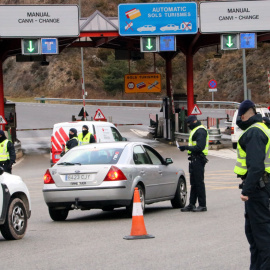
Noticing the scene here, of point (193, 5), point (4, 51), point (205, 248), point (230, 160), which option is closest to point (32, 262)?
point (205, 248)

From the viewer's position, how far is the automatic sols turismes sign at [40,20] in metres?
34.3

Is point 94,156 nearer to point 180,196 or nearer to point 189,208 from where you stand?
point 189,208

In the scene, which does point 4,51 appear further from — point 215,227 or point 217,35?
point 215,227

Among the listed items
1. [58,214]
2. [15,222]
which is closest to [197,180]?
[58,214]

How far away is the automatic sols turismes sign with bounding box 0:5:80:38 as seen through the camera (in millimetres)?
34344

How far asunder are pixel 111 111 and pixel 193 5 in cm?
2823

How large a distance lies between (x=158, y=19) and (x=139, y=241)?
25064 millimetres

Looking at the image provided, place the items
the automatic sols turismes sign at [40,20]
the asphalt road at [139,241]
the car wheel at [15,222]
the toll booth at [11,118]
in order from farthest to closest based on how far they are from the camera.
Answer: the toll booth at [11,118], the automatic sols turismes sign at [40,20], the car wheel at [15,222], the asphalt road at [139,241]

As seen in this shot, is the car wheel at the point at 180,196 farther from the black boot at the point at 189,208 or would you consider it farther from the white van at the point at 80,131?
the white van at the point at 80,131

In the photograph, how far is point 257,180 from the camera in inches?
284

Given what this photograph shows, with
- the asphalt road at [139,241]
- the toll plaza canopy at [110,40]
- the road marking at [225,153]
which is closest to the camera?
the asphalt road at [139,241]

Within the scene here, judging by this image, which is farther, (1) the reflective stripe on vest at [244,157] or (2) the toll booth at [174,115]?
(2) the toll booth at [174,115]

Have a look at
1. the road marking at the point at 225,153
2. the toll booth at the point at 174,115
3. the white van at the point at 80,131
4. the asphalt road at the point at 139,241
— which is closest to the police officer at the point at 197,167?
the asphalt road at the point at 139,241

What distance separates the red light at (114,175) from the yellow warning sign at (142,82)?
31.3 metres
